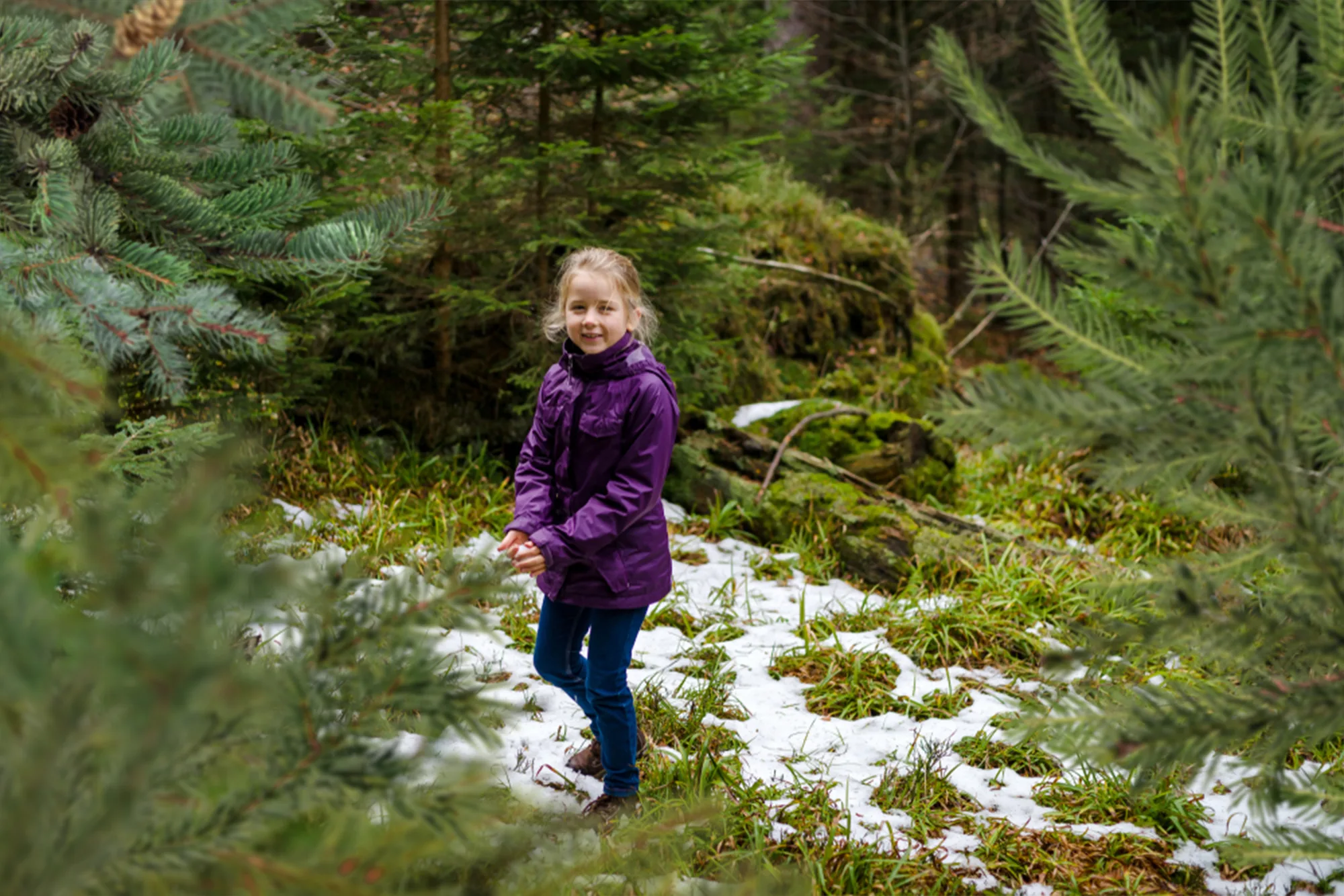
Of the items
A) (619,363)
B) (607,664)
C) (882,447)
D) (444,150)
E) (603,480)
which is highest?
(444,150)

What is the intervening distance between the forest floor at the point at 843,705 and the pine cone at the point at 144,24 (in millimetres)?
738

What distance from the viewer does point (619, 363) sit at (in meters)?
2.69

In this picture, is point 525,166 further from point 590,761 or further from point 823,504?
point 590,761

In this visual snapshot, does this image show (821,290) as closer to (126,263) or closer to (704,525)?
(704,525)

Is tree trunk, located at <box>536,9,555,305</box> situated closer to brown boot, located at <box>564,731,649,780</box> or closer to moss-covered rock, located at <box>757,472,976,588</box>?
moss-covered rock, located at <box>757,472,976,588</box>

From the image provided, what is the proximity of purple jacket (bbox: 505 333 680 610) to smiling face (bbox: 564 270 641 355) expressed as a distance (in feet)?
0.15

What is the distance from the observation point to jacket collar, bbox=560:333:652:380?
2689 millimetres

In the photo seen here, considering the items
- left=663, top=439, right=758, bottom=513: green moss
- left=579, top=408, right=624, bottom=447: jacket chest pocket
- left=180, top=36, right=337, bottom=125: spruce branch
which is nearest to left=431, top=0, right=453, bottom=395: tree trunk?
left=663, top=439, right=758, bottom=513: green moss

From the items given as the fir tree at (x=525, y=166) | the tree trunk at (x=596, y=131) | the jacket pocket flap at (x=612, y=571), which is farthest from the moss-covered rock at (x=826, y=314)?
the jacket pocket flap at (x=612, y=571)

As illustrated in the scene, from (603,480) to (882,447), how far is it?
12.5 feet

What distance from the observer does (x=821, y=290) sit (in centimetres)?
785

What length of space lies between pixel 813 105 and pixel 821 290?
24.5 ft

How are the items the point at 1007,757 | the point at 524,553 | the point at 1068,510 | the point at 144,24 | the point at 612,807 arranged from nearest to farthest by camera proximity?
1. the point at 144,24
2. the point at 524,553
3. the point at 612,807
4. the point at 1007,757
5. the point at 1068,510

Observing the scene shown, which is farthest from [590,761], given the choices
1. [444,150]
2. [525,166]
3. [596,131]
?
[596,131]
